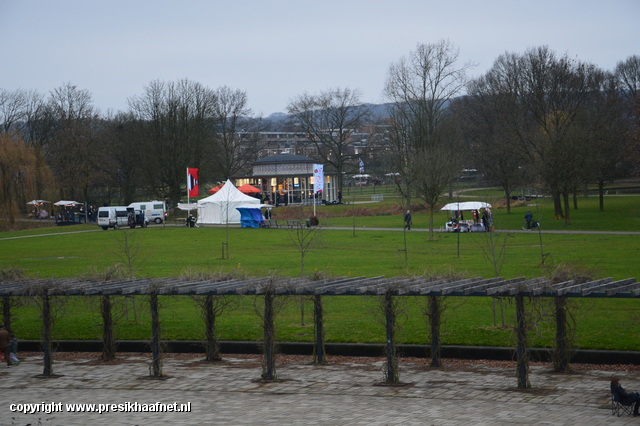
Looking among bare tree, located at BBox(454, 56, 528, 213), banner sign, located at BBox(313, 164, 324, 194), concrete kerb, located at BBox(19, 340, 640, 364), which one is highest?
bare tree, located at BBox(454, 56, 528, 213)

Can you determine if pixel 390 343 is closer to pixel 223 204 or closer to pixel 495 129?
pixel 223 204

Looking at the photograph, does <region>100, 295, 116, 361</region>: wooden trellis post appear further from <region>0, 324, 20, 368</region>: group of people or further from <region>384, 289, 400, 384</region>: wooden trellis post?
<region>384, 289, 400, 384</region>: wooden trellis post

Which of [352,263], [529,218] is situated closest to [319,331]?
[352,263]

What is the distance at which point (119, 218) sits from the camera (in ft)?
229

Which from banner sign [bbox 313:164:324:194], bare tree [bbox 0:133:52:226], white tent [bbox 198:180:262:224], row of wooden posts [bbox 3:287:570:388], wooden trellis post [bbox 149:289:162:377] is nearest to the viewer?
row of wooden posts [bbox 3:287:570:388]

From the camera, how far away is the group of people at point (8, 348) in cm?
1839

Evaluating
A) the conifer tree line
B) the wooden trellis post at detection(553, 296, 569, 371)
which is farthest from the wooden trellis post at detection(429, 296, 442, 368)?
the conifer tree line

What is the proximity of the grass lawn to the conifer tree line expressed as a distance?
4.60m

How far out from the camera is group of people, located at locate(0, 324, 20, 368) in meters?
18.4

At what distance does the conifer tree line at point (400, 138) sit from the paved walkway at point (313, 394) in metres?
35.3

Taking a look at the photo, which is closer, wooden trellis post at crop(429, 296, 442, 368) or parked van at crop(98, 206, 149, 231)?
wooden trellis post at crop(429, 296, 442, 368)

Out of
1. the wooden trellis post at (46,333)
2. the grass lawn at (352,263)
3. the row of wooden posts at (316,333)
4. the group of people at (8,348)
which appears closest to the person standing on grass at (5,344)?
the group of people at (8,348)

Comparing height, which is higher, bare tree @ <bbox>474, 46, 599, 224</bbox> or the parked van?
bare tree @ <bbox>474, 46, 599, 224</bbox>

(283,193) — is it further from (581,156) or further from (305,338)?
(305,338)
